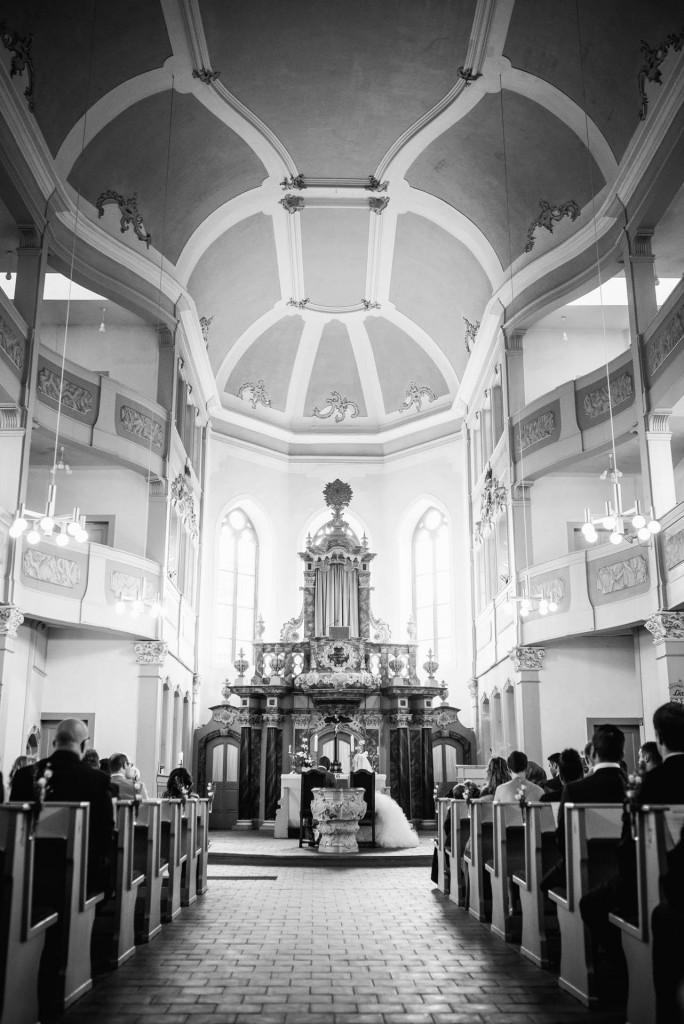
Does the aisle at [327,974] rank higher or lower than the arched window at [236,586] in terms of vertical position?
lower

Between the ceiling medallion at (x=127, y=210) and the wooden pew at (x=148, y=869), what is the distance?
40.8ft

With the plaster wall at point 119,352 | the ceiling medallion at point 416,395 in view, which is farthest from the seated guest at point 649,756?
the ceiling medallion at point 416,395

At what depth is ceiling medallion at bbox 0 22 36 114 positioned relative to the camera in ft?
42.2

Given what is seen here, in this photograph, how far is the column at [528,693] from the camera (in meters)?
17.0

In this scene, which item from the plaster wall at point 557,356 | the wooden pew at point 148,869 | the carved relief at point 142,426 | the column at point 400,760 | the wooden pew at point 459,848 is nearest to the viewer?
the wooden pew at point 148,869

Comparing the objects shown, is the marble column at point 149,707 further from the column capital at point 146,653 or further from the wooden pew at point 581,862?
the wooden pew at point 581,862

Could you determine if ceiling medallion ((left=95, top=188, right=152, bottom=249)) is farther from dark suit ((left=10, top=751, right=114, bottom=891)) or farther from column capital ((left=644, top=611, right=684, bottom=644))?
dark suit ((left=10, top=751, right=114, bottom=891))

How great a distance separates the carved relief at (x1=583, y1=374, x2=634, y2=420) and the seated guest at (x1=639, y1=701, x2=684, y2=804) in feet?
37.0

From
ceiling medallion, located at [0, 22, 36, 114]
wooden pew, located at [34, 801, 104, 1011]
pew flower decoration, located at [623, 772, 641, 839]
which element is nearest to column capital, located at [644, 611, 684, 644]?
pew flower decoration, located at [623, 772, 641, 839]

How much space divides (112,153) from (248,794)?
13694 mm

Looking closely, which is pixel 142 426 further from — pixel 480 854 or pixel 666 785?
pixel 666 785

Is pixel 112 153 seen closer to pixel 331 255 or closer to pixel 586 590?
pixel 331 255

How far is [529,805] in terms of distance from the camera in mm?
6613

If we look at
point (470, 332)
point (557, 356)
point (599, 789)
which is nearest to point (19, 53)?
point (557, 356)
